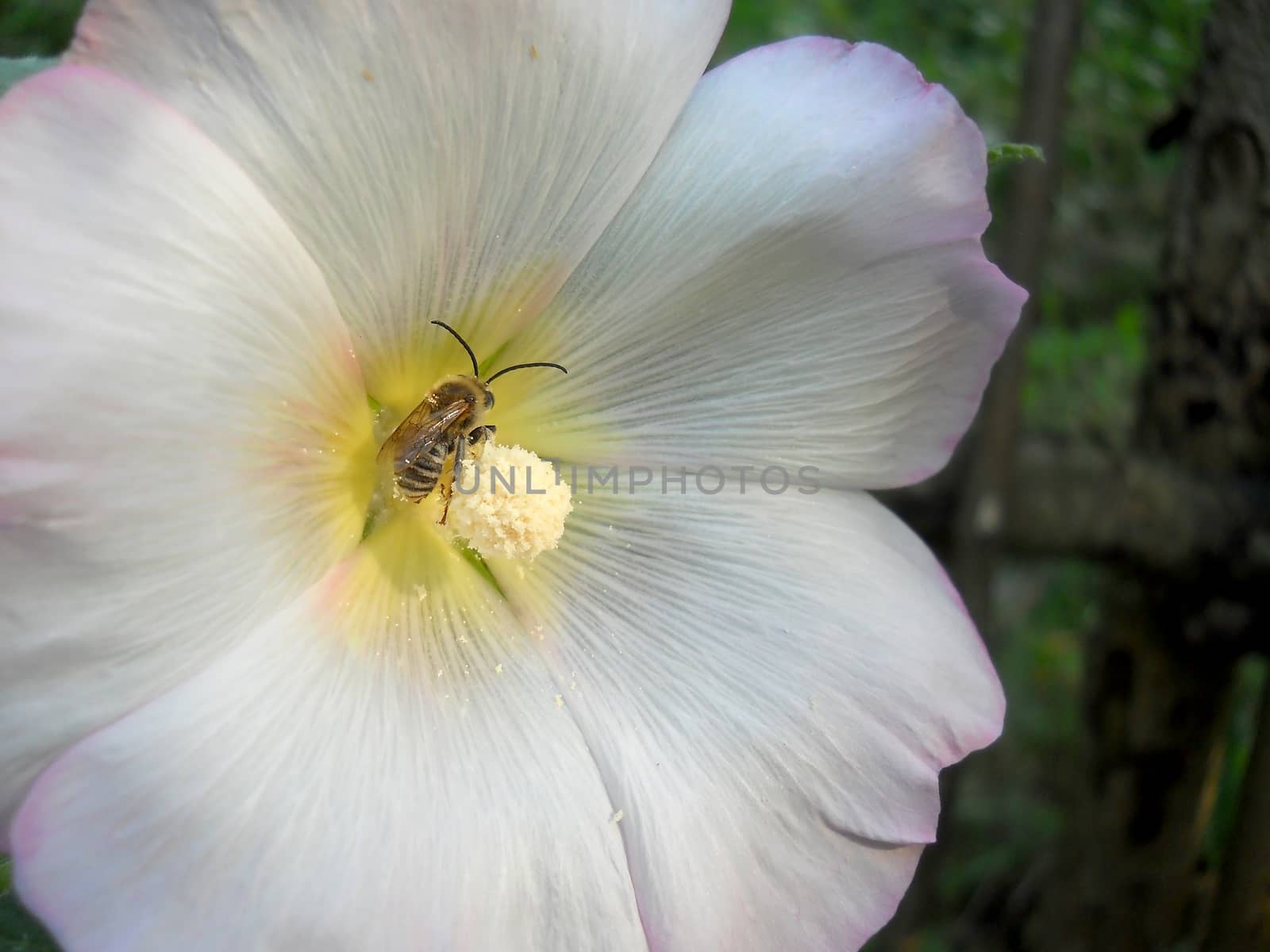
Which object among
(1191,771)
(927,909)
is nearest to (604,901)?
(1191,771)

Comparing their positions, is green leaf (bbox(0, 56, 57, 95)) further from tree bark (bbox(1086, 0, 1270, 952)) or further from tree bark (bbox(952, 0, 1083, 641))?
tree bark (bbox(1086, 0, 1270, 952))

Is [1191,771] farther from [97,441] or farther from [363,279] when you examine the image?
[97,441]

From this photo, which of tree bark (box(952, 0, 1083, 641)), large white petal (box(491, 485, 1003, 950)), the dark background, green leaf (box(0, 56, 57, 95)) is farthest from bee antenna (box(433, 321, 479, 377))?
tree bark (box(952, 0, 1083, 641))

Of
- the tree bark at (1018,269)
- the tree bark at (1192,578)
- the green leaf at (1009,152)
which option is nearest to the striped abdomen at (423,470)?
the green leaf at (1009,152)

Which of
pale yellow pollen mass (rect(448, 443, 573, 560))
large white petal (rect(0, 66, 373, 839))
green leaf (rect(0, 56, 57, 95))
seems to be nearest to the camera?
large white petal (rect(0, 66, 373, 839))

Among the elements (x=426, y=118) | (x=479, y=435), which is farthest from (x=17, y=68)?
(x=479, y=435)
